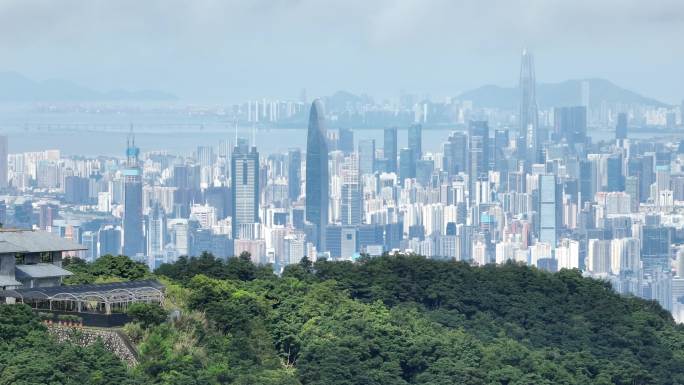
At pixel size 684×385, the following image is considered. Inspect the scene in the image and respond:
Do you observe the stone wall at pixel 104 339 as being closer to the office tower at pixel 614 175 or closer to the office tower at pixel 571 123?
the office tower at pixel 614 175

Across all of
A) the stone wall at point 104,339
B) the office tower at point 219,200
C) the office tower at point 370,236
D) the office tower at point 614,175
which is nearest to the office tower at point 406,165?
the office tower at point 614,175

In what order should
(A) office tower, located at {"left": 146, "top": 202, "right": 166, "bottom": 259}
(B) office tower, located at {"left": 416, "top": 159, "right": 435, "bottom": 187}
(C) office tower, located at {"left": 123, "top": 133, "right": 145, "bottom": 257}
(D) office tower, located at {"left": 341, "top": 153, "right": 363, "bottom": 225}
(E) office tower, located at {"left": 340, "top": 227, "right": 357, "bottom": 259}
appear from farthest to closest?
1. (B) office tower, located at {"left": 416, "top": 159, "right": 435, "bottom": 187}
2. (D) office tower, located at {"left": 341, "top": 153, "right": 363, "bottom": 225}
3. (E) office tower, located at {"left": 340, "top": 227, "right": 357, "bottom": 259}
4. (C) office tower, located at {"left": 123, "top": 133, "right": 145, "bottom": 257}
5. (A) office tower, located at {"left": 146, "top": 202, "right": 166, "bottom": 259}

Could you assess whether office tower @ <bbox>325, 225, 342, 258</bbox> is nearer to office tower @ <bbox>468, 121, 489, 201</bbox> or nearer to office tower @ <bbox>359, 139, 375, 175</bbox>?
office tower @ <bbox>468, 121, 489, 201</bbox>

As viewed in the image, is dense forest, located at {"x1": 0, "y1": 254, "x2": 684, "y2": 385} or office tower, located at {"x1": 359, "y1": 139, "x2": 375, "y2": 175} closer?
dense forest, located at {"x1": 0, "y1": 254, "x2": 684, "y2": 385}

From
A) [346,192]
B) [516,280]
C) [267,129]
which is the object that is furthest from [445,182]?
[516,280]

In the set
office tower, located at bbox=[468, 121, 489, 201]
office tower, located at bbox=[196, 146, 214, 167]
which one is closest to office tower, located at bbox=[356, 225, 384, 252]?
office tower, located at bbox=[468, 121, 489, 201]

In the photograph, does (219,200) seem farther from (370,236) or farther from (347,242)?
(370,236)
